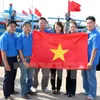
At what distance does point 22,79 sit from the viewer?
574 cm

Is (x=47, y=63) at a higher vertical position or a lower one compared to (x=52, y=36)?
Answer: lower

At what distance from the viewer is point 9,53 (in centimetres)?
541

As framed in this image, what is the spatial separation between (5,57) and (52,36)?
128cm

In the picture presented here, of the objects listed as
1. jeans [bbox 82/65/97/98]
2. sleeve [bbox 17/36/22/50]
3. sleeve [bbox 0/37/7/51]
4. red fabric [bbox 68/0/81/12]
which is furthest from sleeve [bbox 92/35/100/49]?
red fabric [bbox 68/0/81/12]

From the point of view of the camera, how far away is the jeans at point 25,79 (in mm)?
5688

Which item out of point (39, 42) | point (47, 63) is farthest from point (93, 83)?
point (39, 42)

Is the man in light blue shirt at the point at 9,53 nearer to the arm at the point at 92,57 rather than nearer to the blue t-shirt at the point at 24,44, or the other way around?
the blue t-shirt at the point at 24,44

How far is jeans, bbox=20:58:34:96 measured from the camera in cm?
569

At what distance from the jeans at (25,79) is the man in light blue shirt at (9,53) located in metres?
0.22

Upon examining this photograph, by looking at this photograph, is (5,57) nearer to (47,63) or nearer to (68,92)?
(47,63)

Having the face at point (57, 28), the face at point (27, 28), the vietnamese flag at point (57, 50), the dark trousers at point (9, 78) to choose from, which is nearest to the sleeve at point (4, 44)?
the dark trousers at point (9, 78)

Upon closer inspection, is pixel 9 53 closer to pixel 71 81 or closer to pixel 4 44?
pixel 4 44

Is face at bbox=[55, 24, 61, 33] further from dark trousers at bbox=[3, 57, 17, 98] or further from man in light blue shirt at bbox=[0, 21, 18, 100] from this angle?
dark trousers at bbox=[3, 57, 17, 98]

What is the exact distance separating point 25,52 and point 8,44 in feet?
1.60
